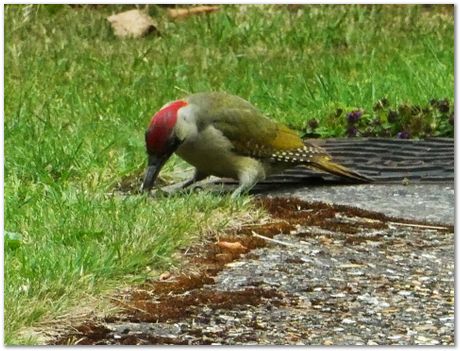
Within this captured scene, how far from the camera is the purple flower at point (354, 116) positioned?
777cm

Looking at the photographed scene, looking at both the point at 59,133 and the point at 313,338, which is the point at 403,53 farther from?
the point at 313,338

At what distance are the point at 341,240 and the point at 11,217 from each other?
1.36 metres

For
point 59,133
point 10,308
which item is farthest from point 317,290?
point 59,133

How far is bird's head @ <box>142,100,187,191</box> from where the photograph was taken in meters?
6.30

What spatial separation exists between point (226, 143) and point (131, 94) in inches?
75.0

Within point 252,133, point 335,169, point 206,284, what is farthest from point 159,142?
point 206,284

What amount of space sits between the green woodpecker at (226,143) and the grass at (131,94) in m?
0.30

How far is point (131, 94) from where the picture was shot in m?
8.42

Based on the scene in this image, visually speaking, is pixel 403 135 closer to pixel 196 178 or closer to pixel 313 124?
pixel 313 124

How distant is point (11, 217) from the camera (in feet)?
18.6

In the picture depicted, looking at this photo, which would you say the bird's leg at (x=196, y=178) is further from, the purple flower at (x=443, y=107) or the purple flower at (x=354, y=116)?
the purple flower at (x=443, y=107)

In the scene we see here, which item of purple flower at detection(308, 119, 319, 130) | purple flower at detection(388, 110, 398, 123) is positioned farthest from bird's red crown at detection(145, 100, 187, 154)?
purple flower at detection(388, 110, 398, 123)

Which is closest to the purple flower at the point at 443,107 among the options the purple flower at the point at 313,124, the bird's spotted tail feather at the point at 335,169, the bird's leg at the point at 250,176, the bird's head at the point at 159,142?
the purple flower at the point at 313,124

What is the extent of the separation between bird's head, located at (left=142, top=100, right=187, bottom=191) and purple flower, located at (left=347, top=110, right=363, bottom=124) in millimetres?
1659
